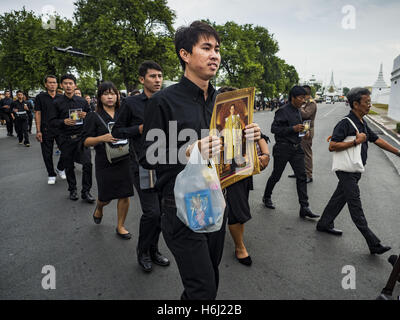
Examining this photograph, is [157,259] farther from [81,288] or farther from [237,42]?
[237,42]

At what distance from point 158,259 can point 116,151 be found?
4.68 feet

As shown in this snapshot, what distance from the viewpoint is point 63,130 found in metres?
5.20

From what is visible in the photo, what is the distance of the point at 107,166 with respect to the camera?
11.8 feet

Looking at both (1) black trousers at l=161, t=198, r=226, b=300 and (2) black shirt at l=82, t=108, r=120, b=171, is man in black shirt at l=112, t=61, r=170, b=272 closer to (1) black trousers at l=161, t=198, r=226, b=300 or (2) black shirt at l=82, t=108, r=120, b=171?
(2) black shirt at l=82, t=108, r=120, b=171

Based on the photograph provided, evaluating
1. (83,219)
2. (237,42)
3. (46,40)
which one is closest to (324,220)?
(83,219)

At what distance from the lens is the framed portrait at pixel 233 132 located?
1566 mm

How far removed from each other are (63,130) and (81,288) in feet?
11.4

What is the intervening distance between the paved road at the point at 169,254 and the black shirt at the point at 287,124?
3.95 ft

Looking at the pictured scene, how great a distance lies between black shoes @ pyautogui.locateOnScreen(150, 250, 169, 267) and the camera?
9.90 feet

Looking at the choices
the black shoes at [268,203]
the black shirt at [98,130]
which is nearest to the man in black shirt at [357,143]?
the black shoes at [268,203]

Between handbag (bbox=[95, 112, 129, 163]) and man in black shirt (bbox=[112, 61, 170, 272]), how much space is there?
48cm

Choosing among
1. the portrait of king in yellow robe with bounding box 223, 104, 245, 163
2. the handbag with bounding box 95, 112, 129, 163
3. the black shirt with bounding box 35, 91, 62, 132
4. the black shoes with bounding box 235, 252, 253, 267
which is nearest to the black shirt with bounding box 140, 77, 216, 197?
the portrait of king in yellow robe with bounding box 223, 104, 245, 163

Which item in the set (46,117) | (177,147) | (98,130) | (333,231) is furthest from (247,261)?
(46,117)

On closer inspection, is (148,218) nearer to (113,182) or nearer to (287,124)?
(113,182)
